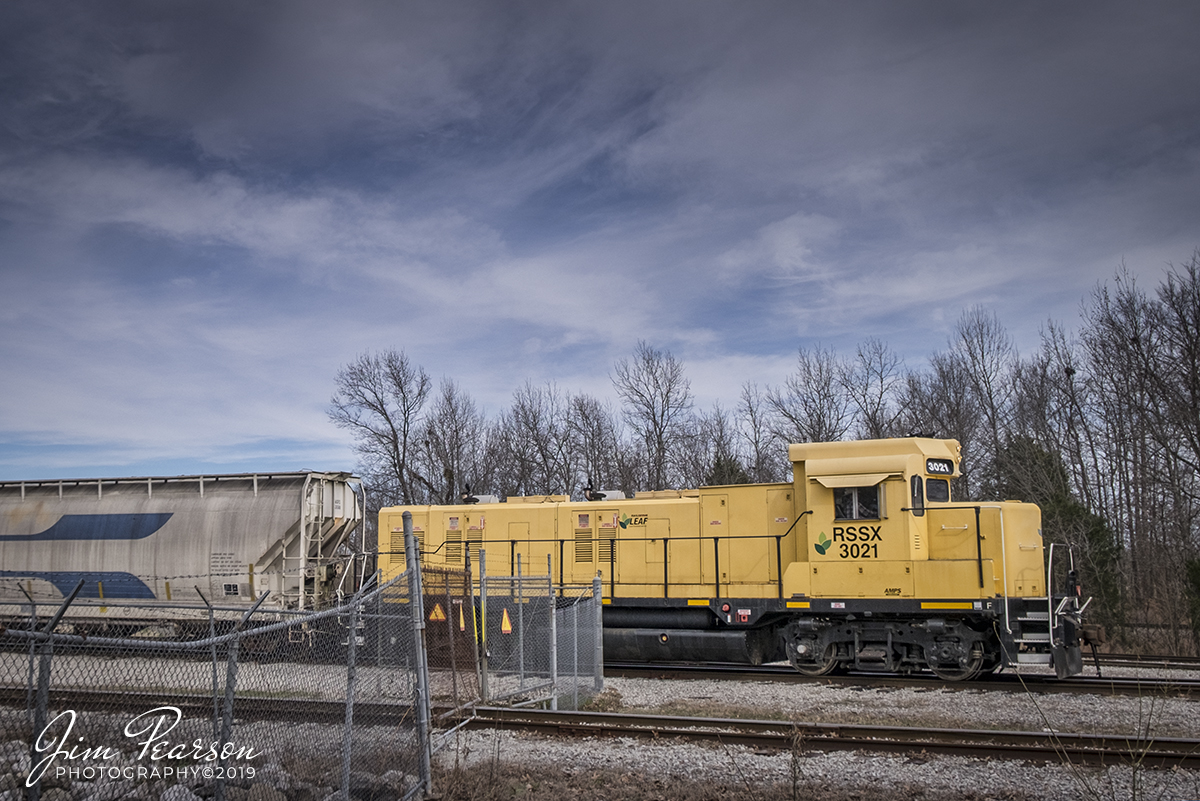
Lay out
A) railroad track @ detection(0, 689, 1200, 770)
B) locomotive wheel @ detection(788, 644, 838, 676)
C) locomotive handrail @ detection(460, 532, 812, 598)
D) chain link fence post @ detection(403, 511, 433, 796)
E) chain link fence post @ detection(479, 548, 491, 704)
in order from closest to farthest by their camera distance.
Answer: chain link fence post @ detection(403, 511, 433, 796), railroad track @ detection(0, 689, 1200, 770), chain link fence post @ detection(479, 548, 491, 704), locomotive wheel @ detection(788, 644, 838, 676), locomotive handrail @ detection(460, 532, 812, 598)

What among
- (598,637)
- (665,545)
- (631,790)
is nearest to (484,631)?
(598,637)

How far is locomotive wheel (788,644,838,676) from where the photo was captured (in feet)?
49.2

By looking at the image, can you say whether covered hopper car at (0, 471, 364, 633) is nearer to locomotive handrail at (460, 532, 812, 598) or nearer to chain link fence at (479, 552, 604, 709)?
locomotive handrail at (460, 532, 812, 598)

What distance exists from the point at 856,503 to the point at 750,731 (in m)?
5.57

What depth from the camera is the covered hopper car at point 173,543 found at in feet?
62.5

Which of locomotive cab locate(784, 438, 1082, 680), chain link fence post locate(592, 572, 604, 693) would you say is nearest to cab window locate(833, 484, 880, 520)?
locomotive cab locate(784, 438, 1082, 680)

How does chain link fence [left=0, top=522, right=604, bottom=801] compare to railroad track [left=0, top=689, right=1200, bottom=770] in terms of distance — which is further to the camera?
railroad track [left=0, top=689, right=1200, bottom=770]

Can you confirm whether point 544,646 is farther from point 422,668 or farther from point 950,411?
point 950,411

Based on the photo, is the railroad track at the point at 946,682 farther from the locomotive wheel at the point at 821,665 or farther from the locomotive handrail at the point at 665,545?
the locomotive handrail at the point at 665,545

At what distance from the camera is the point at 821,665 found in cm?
1506

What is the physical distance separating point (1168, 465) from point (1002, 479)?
239 inches

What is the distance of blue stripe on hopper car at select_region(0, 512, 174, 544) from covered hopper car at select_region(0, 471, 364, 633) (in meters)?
0.02

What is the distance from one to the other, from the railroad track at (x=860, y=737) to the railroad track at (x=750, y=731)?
Answer: 0.04 feet

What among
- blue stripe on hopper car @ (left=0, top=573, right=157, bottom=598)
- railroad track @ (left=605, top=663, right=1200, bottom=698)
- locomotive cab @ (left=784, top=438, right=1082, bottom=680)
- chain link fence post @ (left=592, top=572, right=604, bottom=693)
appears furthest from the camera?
blue stripe on hopper car @ (left=0, top=573, right=157, bottom=598)
